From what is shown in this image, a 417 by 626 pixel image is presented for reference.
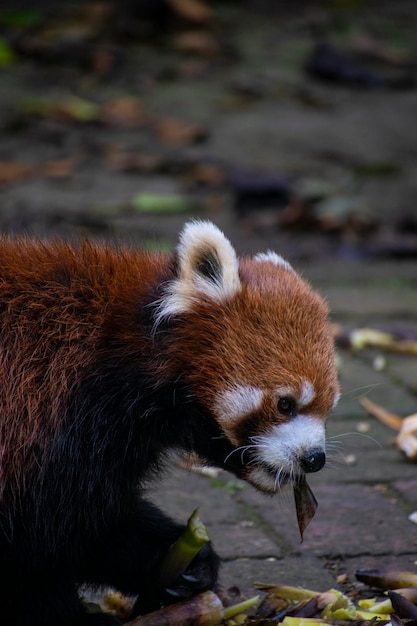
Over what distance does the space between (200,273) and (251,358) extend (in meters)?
0.32

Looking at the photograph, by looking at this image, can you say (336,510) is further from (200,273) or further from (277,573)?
(200,273)

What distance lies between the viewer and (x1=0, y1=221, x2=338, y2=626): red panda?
303cm

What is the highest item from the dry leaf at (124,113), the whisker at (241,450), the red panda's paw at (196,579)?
the whisker at (241,450)

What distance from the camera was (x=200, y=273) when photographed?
326 centimetres

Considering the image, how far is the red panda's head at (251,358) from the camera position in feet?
10.2

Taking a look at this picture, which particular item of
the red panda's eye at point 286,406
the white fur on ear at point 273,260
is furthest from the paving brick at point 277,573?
the white fur on ear at point 273,260

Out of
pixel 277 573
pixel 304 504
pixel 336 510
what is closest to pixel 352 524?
pixel 336 510

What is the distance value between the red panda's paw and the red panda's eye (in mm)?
558

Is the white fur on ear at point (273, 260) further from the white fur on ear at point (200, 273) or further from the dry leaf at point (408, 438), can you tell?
the dry leaf at point (408, 438)

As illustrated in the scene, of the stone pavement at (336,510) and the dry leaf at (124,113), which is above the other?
the stone pavement at (336,510)

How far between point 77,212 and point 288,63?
4122mm

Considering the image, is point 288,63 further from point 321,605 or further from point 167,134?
point 321,605

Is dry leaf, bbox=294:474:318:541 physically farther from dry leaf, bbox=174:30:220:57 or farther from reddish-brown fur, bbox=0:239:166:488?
dry leaf, bbox=174:30:220:57

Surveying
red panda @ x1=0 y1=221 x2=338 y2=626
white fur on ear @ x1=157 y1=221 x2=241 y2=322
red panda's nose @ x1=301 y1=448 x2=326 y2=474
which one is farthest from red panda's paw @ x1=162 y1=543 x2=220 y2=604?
white fur on ear @ x1=157 y1=221 x2=241 y2=322
